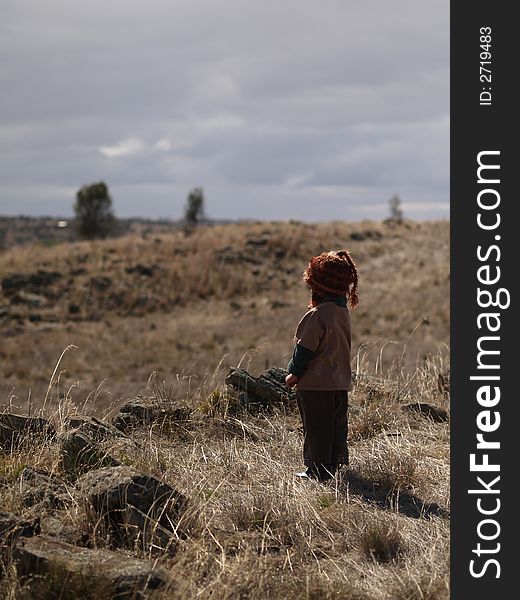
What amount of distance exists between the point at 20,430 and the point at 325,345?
2179 millimetres

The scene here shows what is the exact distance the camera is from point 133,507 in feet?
13.5

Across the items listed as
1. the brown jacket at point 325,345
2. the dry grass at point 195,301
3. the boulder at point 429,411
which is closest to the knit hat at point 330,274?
the brown jacket at point 325,345

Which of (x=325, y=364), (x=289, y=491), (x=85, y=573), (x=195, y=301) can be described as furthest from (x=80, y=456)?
(x=195, y=301)

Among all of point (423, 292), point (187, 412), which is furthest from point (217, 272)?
point (187, 412)

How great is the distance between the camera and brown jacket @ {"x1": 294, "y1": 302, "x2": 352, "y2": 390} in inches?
221

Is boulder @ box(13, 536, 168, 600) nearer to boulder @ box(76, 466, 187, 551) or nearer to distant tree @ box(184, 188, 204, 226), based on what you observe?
boulder @ box(76, 466, 187, 551)

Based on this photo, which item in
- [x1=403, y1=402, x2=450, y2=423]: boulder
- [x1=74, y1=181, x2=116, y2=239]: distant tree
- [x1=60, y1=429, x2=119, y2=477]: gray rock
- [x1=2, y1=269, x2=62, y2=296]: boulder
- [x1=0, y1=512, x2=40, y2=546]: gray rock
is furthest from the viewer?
[x1=74, y1=181, x2=116, y2=239]: distant tree

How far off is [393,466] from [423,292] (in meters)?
29.4

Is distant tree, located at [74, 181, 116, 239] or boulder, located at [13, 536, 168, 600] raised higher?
distant tree, located at [74, 181, 116, 239]

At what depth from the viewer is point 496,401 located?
147 inches

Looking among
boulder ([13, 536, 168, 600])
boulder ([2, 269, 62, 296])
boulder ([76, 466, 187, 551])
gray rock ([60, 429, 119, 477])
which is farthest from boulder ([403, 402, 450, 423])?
boulder ([2, 269, 62, 296])

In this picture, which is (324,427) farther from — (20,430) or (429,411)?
(20,430)

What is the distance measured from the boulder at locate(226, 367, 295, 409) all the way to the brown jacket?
1553 millimetres

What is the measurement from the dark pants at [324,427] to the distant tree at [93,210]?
5053 centimetres
